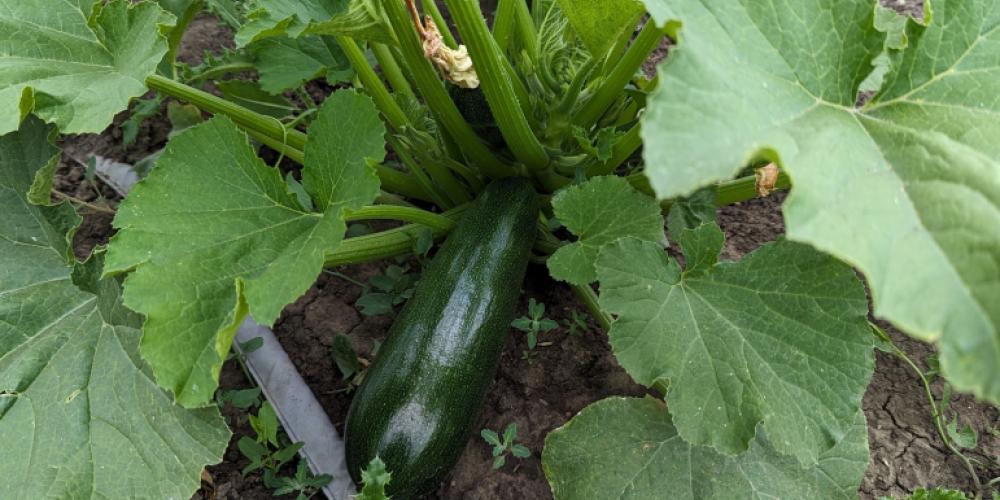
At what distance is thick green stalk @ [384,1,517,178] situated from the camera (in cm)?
156

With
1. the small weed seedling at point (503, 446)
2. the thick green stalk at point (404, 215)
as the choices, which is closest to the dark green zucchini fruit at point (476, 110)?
the thick green stalk at point (404, 215)

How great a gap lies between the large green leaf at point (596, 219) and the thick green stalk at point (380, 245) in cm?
51

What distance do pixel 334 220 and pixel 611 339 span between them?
577 mm

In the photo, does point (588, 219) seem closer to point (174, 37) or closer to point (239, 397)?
point (239, 397)

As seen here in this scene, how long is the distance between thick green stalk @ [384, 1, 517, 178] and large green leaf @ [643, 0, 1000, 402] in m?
0.65

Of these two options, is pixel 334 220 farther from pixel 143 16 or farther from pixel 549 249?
pixel 549 249

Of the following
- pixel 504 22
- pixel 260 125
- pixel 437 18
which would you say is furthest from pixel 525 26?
pixel 260 125

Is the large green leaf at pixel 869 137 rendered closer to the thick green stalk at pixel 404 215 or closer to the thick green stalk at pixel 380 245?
the thick green stalk at pixel 404 215

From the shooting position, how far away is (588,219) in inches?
63.4

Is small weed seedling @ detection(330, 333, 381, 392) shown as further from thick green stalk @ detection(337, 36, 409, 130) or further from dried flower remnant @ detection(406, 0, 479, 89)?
dried flower remnant @ detection(406, 0, 479, 89)

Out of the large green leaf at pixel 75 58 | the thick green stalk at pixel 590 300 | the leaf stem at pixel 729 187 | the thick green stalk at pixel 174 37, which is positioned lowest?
the thick green stalk at pixel 590 300

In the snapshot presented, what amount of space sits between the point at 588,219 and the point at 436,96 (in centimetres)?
48

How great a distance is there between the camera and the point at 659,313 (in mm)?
1434

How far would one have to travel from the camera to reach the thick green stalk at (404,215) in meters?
1.61
